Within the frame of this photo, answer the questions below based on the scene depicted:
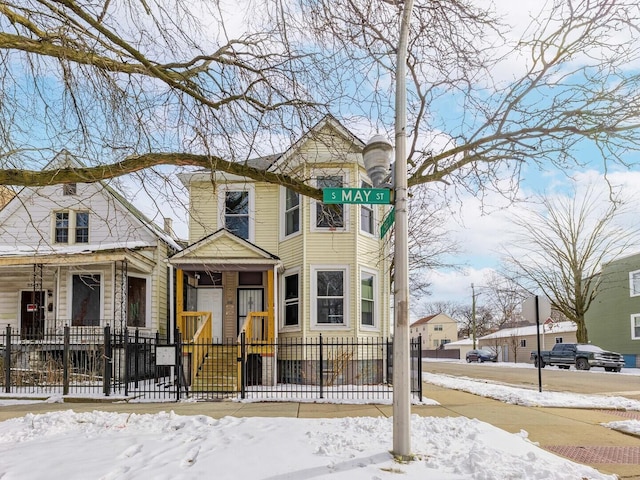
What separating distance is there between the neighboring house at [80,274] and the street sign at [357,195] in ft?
33.3

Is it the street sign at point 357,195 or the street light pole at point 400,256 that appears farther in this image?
the street sign at point 357,195

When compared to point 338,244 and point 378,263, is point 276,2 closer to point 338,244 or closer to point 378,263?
point 338,244

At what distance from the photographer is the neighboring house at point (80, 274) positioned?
1520cm

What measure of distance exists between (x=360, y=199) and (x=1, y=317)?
15.6 metres

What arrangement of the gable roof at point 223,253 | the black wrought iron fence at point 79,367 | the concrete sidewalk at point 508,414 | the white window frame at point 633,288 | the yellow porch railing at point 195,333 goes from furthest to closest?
1. the white window frame at point 633,288
2. the gable roof at point 223,253
3. the yellow porch railing at point 195,333
4. the black wrought iron fence at point 79,367
5. the concrete sidewalk at point 508,414

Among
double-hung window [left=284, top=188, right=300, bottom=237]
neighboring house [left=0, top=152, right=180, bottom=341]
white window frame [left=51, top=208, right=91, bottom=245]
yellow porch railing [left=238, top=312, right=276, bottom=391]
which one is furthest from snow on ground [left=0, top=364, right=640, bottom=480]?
white window frame [left=51, top=208, right=91, bottom=245]

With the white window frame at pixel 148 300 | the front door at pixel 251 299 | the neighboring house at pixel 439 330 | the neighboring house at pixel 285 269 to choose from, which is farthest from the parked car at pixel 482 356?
the neighboring house at pixel 439 330

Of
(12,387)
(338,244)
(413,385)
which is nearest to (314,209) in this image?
(338,244)

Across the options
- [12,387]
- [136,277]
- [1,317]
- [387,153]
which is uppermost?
[387,153]

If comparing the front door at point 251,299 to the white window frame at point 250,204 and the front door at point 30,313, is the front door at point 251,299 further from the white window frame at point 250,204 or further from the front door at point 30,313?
the front door at point 30,313

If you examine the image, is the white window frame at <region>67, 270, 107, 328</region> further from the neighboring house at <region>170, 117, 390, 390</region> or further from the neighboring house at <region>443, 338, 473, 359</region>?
the neighboring house at <region>443, 338, 473, 359</region>

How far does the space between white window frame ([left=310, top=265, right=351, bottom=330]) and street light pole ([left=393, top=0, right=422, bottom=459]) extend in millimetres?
8730

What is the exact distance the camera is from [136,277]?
16.7 meters

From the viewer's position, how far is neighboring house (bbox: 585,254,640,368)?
28.2 metres
